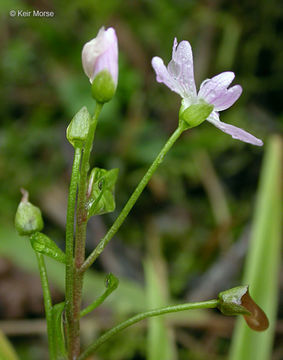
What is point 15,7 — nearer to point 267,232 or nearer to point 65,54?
point 65,54

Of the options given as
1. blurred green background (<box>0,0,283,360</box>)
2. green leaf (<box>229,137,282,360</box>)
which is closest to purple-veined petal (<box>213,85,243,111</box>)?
green leaf (<box>229,137,282,360</box>)

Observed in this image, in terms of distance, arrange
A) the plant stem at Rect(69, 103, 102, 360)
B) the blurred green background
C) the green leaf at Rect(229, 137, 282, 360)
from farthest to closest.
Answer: the blurred green background → the green leaf at Rect(229, 137, 282, 360) → the plant stem at Rect(69, 103, 102, 360)

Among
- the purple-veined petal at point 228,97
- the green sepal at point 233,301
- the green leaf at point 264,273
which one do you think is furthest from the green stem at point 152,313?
the green leaf at point 264,273

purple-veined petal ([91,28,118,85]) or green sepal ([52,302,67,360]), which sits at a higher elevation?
purple-veined petal ([91,28,118,85])

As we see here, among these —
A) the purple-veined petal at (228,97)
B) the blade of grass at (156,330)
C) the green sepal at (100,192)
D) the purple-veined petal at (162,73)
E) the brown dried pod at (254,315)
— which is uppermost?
the purple-veined petal at (162,73)

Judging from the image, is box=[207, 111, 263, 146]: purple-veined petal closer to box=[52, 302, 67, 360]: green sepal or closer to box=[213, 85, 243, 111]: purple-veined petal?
box=[213, 85, 243, 111]: purple-veined petal

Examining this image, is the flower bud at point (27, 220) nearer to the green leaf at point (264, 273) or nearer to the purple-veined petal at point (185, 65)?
the purple-veined petal at point (185, 65)

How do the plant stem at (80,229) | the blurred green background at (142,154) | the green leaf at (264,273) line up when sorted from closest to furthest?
1. the plant stem at (80,229)
2. the green leaf at (264,273)
3. the blurred green background at (142,154)
